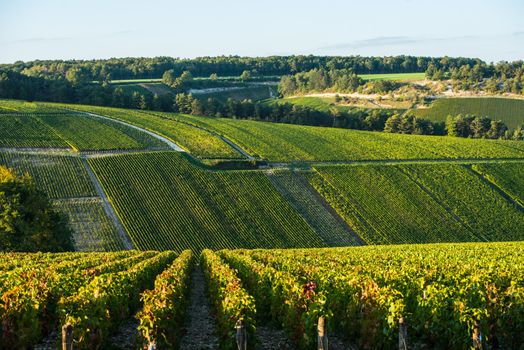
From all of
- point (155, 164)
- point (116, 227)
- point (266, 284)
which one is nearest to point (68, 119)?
point (155, 164)

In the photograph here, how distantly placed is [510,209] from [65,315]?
2602 inches

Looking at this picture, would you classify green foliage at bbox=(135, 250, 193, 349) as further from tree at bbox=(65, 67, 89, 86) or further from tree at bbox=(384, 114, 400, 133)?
tree at bbox=(65, 67, 89, 86)

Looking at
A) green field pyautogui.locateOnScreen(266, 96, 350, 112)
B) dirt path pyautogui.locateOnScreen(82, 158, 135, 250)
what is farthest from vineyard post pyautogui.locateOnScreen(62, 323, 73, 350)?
green field pyautogui.locateOnScreen(266, 96, 350, 112)

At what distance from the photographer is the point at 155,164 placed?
243 ft

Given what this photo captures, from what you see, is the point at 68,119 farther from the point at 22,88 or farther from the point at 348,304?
the point at 348,304

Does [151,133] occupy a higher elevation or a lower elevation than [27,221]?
higher

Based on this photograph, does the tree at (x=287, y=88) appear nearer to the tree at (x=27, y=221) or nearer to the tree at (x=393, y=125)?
the tree at (x=393, y=125)

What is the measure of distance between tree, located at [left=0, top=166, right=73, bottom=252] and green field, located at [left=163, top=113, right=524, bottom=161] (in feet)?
129

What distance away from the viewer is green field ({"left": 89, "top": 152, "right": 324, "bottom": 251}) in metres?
57.5

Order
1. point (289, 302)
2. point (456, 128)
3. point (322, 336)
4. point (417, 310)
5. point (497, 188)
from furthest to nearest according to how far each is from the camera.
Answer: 1. point (456, 128)
2. point (497, 188)
3. point (289, 302)
4. point (417, 310)
5. point (322, 336)

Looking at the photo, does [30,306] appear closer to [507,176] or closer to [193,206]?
[193,206]

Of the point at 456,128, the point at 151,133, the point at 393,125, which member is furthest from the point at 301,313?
the point at 456,128

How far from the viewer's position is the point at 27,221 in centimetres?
4641

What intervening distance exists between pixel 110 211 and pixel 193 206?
30.2 feet
